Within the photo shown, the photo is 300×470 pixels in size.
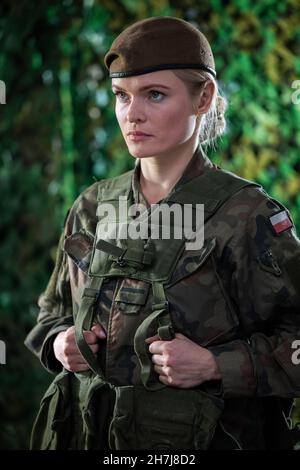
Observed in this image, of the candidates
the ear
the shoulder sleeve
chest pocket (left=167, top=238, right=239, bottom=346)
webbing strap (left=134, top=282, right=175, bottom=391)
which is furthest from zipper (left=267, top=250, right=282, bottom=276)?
the ear

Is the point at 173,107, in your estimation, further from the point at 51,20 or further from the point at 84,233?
the point at 51,20

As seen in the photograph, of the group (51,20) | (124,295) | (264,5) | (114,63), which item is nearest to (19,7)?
(51,20)

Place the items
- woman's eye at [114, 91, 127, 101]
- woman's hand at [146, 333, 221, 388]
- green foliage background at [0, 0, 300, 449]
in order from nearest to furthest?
woman's hand at [146, 333, 221, 388], woman's eye at [114, 91, 127, 101], green foliage background at [0, 0, 300, 449]

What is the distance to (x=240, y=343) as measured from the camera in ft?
5.31

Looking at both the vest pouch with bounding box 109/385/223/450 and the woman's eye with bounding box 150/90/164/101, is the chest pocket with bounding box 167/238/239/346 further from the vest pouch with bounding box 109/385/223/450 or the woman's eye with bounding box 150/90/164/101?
the woman's eye with bounding box 150/90/164/101

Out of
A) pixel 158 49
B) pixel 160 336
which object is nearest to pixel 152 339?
pixel 160 336

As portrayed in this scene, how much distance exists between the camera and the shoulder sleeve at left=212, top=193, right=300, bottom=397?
1.60 m

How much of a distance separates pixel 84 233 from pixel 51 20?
1324 mm

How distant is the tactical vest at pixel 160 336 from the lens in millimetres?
1601

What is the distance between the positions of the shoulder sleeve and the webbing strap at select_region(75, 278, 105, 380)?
0.80ft

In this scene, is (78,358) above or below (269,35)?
below

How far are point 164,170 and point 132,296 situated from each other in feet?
0.92

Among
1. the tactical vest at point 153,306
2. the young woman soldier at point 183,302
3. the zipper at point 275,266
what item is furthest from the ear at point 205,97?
the zipper at point 275,266

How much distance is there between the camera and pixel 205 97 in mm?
1714
